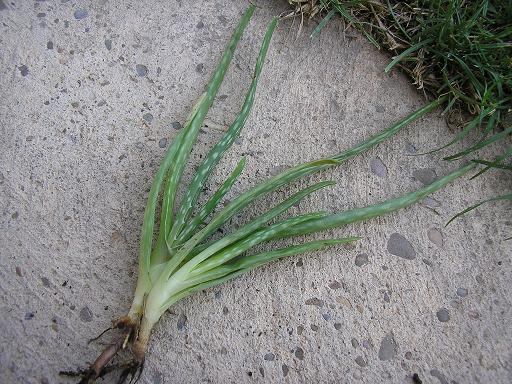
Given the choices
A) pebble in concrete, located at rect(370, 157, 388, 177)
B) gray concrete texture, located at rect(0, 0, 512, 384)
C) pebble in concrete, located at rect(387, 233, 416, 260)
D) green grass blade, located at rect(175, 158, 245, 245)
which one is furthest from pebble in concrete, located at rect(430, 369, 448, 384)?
green grass blade, located at rect(175, 158, 245, 245)

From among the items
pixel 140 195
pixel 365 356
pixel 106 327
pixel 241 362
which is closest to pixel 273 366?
pixel 241 362

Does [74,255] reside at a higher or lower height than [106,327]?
higher

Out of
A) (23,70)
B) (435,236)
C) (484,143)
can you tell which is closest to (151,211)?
(23,70)

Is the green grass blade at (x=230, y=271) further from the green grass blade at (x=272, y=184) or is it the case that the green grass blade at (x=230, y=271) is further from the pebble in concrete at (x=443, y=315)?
the pebble in concrete at (x=443, y=315)

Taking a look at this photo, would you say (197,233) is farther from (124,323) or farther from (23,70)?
(23,70)

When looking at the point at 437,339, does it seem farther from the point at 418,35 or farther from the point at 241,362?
the point at 418,35

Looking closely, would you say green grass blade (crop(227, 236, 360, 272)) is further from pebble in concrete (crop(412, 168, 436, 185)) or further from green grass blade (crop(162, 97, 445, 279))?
pebble in concrete (crop(412, 168, 436, 185))

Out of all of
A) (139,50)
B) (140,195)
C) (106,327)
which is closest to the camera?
(106,327)
